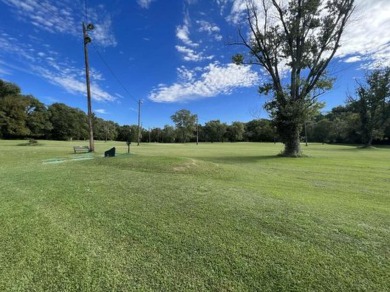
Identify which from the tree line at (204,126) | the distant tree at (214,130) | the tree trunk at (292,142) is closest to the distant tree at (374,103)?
the tree line at (204,126)

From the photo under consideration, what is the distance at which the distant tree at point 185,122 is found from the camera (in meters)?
85.4

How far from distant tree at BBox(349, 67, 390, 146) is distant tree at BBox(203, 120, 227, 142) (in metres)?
46.8

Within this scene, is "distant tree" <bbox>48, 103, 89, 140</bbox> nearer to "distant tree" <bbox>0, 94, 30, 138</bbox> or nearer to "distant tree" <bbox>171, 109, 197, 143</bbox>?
"distant tree" <bbox>0, 94, 30, 138</bbox>

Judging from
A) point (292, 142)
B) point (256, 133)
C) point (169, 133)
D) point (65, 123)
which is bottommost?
point (292, 142)

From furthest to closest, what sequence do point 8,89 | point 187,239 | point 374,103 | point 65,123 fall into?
point 65,123 < point 8,89 < point 374,103 < point 187,239

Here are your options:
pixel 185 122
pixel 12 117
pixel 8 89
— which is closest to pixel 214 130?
pixel 185 122

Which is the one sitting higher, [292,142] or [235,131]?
[235,131]

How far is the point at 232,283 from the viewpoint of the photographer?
2.92 m

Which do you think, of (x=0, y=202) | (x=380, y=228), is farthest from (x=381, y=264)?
(x=0, y=202)

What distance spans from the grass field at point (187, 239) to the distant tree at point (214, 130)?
83052 mm

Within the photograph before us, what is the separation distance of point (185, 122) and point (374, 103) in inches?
2179

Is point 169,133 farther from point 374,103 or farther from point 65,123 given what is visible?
point 374,103

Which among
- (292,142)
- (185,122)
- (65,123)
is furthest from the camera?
(185,122)

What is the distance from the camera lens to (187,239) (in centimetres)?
396
